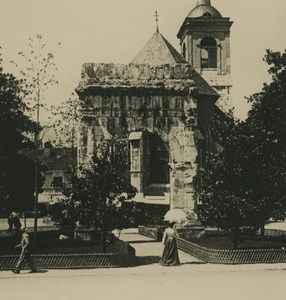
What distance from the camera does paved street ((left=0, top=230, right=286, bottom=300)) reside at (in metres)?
11.1

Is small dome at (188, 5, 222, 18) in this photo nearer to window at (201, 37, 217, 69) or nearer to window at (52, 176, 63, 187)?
window at (201, 37, 217, 69)

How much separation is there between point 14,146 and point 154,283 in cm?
2024

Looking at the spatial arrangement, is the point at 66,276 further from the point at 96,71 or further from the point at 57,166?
the point at 57,166

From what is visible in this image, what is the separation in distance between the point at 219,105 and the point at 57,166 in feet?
A: 70.1

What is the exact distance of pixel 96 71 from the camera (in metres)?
23.0

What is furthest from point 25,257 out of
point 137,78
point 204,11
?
point 204,11

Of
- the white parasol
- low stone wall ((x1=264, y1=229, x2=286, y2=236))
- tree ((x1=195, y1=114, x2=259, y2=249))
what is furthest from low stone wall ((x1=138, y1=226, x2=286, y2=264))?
low stone wall ((x1=264, y1=229, x2=286, y2=236))

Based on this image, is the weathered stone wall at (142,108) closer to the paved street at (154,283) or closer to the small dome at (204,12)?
the paved street at (154,283)

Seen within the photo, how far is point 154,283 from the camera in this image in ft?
42.4

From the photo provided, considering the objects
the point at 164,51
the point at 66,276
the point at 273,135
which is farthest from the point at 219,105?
the point at 66,276

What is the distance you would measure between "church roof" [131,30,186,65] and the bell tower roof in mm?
12916

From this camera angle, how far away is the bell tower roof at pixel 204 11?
56750 mm

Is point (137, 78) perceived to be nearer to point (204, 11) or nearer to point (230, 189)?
point (230, 189)

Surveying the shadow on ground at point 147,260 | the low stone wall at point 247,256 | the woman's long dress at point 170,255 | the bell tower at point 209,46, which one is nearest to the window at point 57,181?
the bell tower at point 209,46
